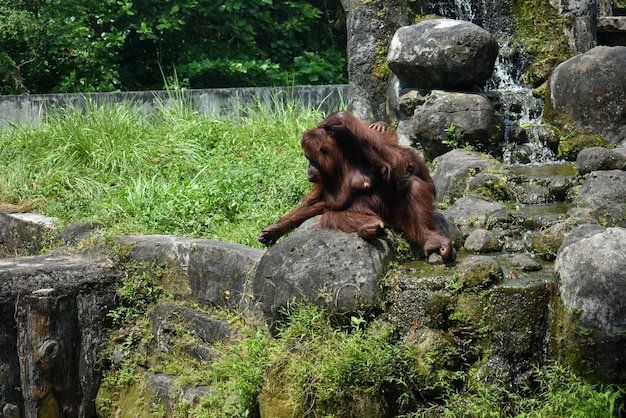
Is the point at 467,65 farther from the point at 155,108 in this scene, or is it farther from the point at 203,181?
the point at 155,108

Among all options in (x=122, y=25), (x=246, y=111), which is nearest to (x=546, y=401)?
(x=246, y=111)

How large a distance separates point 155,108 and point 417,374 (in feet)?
21.8

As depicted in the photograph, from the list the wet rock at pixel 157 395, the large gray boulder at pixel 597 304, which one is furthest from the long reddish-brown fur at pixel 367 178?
the wet rock at pixel 157 395

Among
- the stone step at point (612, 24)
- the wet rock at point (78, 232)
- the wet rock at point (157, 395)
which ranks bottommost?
the wet rock at point (157, 395)

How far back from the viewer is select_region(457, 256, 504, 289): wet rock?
4.76 m

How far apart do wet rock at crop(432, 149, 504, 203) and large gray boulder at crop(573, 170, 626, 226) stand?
80 cm

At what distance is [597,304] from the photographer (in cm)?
441

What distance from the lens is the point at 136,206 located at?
24.9 ft

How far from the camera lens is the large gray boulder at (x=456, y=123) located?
7.48 metres

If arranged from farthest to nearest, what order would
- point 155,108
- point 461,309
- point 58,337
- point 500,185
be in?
point 155,108, point 500,185, point 58,337, point 461,309

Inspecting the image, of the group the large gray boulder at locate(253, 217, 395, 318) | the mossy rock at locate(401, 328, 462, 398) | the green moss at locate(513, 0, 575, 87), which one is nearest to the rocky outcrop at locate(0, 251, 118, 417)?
the large gray boulder at locate(253, 217, 395, 318)

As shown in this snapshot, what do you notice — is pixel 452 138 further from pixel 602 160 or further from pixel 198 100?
pixel 198 100

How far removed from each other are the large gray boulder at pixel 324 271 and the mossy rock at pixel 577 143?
2818mm

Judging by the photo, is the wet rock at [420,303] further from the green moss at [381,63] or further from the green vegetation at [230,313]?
the green moss at [381,63]
